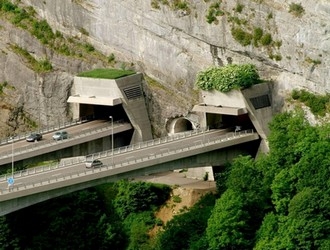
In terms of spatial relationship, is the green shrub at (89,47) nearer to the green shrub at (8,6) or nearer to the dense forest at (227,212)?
the green shrub at (8,6)

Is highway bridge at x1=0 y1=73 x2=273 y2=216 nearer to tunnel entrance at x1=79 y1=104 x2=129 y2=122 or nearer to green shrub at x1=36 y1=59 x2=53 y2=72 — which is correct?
tunnel entrance at x1=79 y1=104 x2=129 y2=122

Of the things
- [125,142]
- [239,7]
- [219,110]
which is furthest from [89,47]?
[219,110]

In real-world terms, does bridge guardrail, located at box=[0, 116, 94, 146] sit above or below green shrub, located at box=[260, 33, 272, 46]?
below

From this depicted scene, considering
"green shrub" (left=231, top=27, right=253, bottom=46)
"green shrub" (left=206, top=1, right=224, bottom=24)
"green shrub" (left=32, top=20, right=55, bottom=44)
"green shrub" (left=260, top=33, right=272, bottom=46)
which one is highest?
"green shrub" (left=32, top=20, right=55, bottom=44)

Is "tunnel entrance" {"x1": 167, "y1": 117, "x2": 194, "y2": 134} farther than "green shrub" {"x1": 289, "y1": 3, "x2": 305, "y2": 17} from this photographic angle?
Yes

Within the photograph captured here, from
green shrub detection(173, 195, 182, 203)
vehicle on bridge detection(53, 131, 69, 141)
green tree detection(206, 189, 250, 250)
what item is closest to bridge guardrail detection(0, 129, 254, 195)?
green shrub detection(173, 195, 182, 203)

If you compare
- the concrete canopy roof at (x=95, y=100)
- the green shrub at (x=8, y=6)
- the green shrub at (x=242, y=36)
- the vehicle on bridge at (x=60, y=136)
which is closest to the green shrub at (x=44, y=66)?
the concrete canopy roof at (x=95, y=100)
